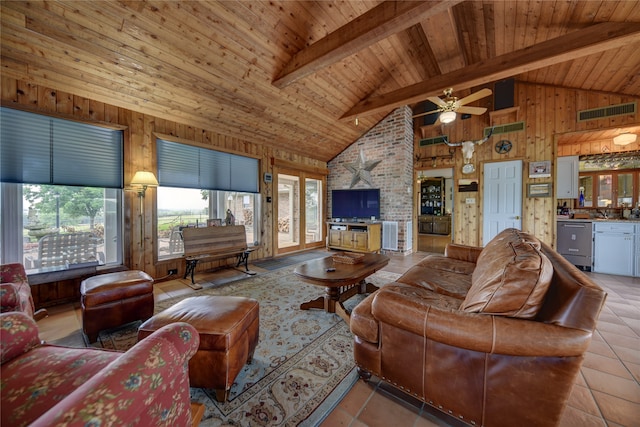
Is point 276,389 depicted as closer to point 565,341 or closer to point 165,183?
point 565,341

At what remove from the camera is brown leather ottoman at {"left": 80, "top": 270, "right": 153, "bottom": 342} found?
6.45ft

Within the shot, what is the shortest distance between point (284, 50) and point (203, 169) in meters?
2.40

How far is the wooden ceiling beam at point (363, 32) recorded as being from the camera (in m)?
2.22

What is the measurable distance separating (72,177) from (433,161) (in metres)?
6.78

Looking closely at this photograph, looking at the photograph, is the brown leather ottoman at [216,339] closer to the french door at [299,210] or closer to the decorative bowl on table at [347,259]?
the decorative bowl on table at [347,259]

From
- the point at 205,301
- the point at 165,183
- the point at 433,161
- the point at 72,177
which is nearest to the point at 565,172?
the point at 433,161

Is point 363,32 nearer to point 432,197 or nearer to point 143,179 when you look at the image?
point 143,179

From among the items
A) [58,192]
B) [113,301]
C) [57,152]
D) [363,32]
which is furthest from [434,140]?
[58,192]

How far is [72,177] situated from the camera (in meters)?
2.91

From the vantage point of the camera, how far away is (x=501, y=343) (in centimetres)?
104

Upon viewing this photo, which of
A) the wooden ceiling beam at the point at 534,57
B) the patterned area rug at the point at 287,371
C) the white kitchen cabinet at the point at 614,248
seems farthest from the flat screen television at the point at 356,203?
the white kitchen cabinet at the point at 614,248

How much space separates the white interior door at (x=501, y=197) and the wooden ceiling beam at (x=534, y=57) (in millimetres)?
2371

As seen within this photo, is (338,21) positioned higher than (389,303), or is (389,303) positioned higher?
(338,21)

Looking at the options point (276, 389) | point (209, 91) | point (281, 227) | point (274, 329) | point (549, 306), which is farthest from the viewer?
point (281, 227)
